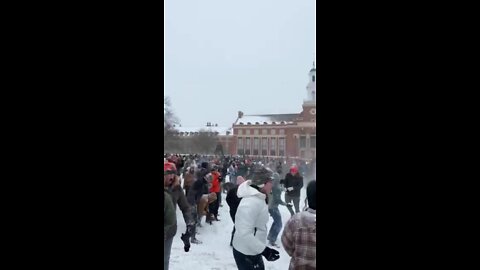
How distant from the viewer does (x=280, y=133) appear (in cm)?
2836

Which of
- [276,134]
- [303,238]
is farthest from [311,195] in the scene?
[276,134]

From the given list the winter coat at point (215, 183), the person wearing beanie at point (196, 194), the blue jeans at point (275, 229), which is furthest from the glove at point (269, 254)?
the winter coat at point (215, 183)

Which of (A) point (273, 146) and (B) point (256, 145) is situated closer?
(B) point (256, 145)

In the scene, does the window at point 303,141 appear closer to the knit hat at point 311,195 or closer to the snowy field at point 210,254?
the snowy field at point 210,254

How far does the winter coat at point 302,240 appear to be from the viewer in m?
1.82

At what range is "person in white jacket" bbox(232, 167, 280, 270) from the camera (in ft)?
7.93

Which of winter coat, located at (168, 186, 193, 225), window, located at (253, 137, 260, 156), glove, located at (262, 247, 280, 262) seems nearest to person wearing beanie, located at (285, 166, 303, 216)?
winter coat, located at (168, 186, 193, 225)

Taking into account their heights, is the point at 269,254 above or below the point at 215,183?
below

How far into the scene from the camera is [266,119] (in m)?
29.5

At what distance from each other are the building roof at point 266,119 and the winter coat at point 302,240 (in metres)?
26.3

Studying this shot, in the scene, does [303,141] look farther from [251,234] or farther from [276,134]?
[251,234]
